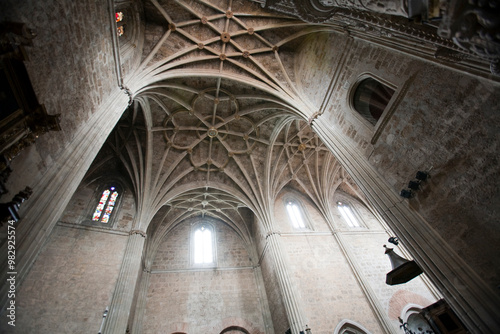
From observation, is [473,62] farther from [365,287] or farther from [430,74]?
[365,287]

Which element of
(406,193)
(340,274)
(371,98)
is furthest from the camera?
(340,274)

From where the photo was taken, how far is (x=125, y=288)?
8.93m

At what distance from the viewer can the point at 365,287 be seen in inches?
430

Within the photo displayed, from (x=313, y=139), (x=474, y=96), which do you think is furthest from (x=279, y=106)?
(x=474, y=96)

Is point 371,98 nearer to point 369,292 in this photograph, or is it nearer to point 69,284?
point 369,292

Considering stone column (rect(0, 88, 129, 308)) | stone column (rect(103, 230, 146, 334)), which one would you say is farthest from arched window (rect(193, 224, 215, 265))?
stone column (rect(0, 88, 129, 308))

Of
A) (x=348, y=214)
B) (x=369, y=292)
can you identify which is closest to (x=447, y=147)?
(x=369, y=292)

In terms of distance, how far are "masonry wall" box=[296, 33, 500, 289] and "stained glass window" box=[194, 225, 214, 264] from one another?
464 inches

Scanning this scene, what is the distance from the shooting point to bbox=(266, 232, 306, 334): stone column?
9.52 meters

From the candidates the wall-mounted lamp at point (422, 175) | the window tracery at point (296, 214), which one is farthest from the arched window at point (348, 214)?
the wall-mounted lamp at point (422, 175)

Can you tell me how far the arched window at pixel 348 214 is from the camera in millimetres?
14744

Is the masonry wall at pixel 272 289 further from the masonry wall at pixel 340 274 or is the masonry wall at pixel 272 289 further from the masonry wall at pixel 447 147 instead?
the masonry wall at pixel 447 147

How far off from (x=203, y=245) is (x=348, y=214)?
9.88 m

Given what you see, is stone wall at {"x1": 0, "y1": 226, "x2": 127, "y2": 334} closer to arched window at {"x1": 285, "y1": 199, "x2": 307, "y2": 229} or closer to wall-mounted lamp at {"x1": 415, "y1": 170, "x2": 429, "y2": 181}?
arched window at {"x1": 285, "y1": 199, "x2": 307, "y2": 229}
